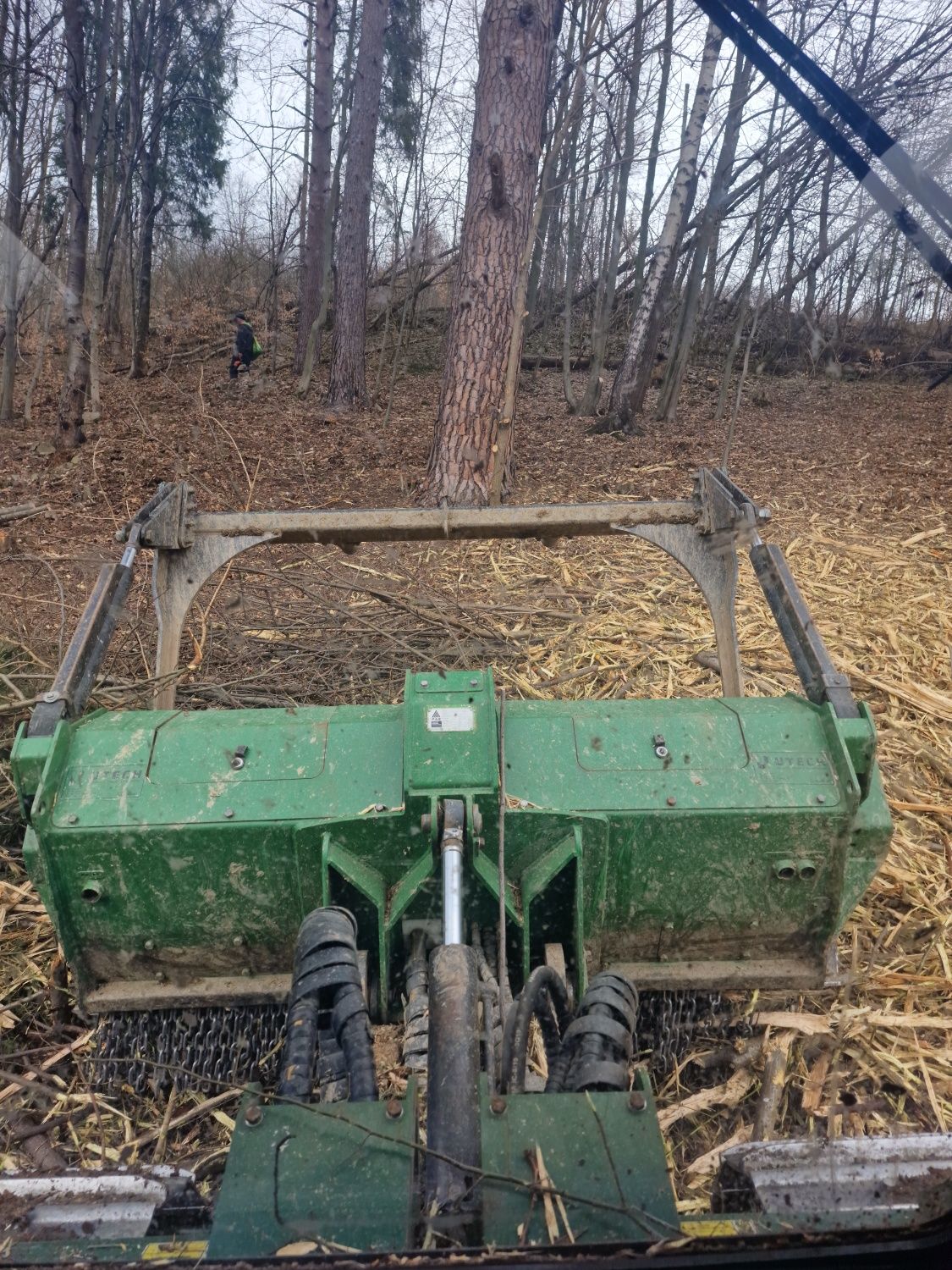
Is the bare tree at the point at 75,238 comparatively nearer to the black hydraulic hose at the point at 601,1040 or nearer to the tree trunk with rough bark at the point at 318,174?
the tree trunk with rough bark at the point at 318,174

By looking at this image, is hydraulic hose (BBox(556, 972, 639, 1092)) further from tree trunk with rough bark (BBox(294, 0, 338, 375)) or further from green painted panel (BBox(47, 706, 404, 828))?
tree trunk with rough bark (BBox(294, 0, 338, 375))

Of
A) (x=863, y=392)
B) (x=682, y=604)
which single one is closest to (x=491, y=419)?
(x=682, y=604)

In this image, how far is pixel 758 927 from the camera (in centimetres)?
256

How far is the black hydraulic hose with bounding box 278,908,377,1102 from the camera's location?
5.54ft

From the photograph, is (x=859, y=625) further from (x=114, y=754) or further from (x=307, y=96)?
(x=307, y=96)

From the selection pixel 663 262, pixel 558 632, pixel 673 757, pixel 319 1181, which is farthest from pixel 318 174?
pixel 319 1181

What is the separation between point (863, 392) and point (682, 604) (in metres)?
13.8

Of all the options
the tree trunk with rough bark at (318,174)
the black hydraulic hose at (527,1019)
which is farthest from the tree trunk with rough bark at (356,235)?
the black hydraulic hose at (527,1019)

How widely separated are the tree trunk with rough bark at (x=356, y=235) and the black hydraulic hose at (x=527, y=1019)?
13370 mm

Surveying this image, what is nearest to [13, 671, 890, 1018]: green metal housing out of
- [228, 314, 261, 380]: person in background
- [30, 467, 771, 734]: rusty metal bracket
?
[30, 467, 771, 734]: rusty metal bracket

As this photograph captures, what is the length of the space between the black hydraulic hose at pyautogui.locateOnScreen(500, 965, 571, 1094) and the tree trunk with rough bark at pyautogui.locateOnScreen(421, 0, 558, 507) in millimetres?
5791

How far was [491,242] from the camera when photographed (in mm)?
7555

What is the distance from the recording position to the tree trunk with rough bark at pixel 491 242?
24.2 ft

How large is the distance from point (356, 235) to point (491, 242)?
790 cm
